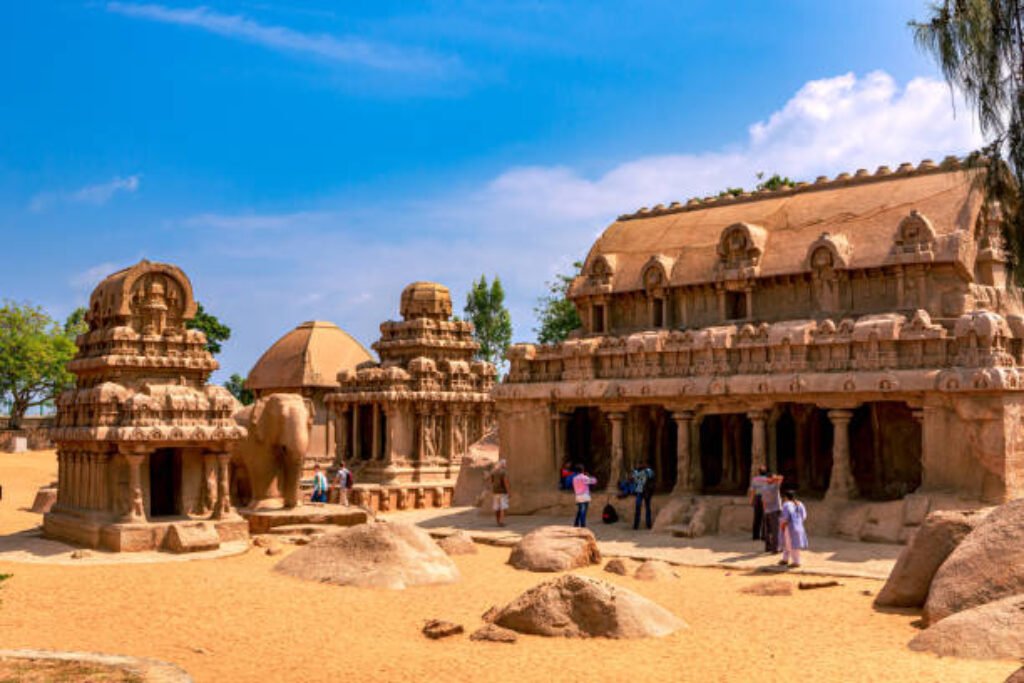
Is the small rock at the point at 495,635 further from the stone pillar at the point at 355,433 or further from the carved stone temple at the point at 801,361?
the stone pillar at the point at 355,433

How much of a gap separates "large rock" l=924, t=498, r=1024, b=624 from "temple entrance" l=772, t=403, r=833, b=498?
9894mm

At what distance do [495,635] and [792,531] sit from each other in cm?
684

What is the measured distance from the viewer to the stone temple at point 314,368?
42.0m

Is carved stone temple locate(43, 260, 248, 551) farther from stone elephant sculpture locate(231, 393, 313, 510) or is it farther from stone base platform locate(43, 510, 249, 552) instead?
stone elephant sculpture locate(231, 393, 313, 510)

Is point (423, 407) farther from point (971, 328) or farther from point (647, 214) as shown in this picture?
point (971, 328)

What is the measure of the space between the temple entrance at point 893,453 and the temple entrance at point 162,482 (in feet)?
46.8

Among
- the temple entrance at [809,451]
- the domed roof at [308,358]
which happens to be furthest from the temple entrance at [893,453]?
the domed roof at [308,358]


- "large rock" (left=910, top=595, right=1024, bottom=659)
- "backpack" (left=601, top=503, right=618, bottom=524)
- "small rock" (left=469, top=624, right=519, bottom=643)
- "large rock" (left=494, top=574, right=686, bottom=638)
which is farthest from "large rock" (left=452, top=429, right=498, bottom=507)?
"large rock" (left=910, top=595, right=1024, bottom=659)

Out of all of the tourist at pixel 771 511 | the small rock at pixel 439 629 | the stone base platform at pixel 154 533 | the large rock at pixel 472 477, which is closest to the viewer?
the small rock at pixel 439 629

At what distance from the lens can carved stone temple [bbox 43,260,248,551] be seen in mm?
19109

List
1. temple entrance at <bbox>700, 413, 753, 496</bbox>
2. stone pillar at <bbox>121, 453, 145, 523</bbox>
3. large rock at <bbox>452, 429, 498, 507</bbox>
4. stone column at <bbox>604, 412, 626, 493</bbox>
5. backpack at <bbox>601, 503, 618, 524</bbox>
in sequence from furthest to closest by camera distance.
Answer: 1. large rock at <bbox>452, 429, 498, 507</bbox>
2. temple entrance at <bbox>700, 413, 753, 496</bbox>
3. stone column at <bbox>604, 412, 626, 493</bbox>
4. backpack at <bbox>601, 503, 618, 524</bbox>
5. stone pillar at <bbox>121, 453, 145, 523</bbox>

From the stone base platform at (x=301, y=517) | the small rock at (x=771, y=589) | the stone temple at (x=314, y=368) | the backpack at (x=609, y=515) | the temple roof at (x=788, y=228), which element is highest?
the temple roof at (x=788, y=228)

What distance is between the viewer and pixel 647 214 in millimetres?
27938

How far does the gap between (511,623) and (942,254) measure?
1289cm
